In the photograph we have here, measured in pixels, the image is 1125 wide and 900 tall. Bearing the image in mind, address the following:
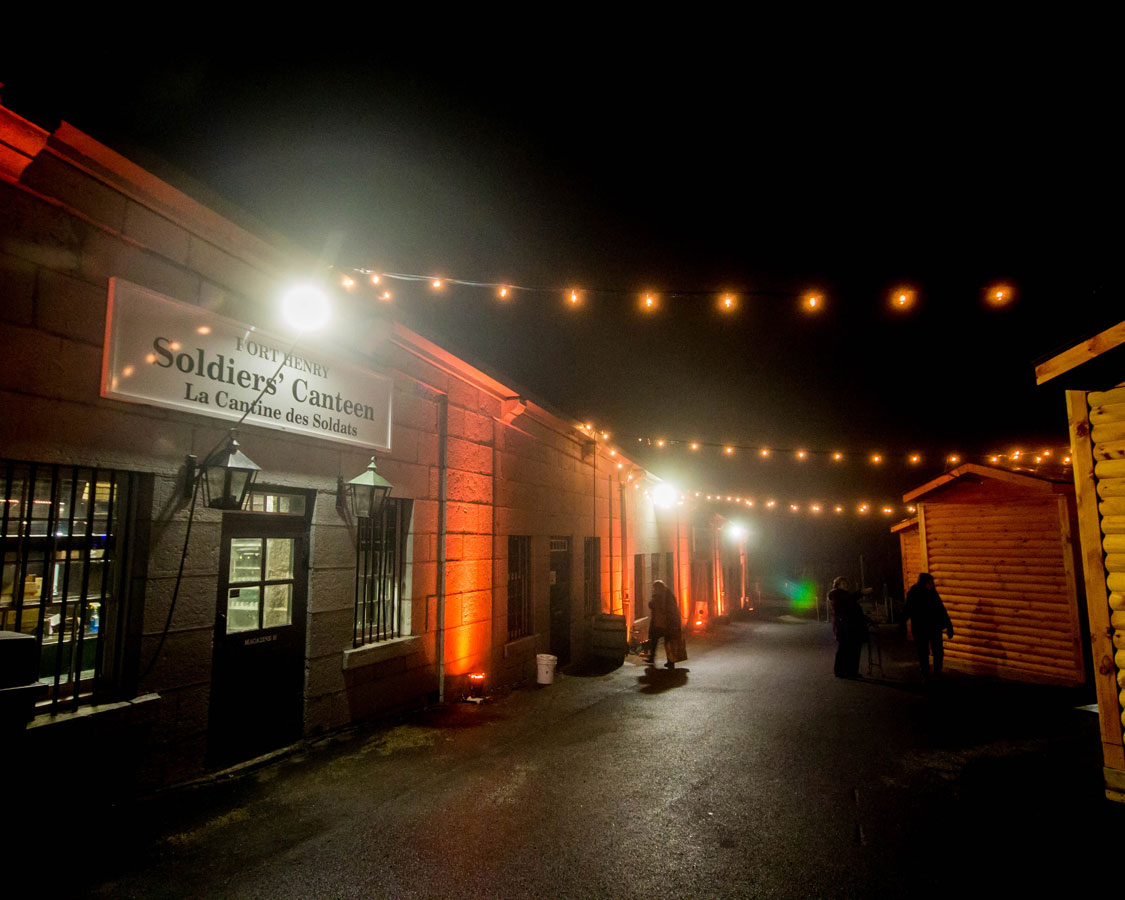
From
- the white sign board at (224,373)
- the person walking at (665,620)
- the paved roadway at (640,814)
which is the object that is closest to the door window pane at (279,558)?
the white sign board at (224,373)

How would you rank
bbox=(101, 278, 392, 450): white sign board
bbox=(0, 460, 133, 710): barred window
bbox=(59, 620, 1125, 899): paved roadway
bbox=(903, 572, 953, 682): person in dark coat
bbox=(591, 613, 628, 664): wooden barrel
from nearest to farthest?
bbox=(59, 620, 1125, 899): paved roadway → bbox=(0, 460, 133, 710): barred window → bbox=(101, 278, 392, 450): white sign board → bbox=(903, 572, 953, 682): person in dark coat → bbox=(591, 613, 628, 664): wooden barrel

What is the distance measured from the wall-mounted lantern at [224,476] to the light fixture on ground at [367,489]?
1.35m

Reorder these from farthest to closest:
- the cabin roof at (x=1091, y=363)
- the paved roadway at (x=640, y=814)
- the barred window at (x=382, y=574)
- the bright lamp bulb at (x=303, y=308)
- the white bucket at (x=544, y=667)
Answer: the white bucket at (x=544, y=667)
the barred window at (x=382, y=574)
the bright lamp bulb at (x=303, y=308)
the cabin roof at (x=1091, y=363)
the paved roadway at (x=640, y=814)

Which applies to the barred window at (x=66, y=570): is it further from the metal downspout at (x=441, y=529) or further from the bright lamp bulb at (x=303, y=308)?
the metal downspout at (x=441, y=529)

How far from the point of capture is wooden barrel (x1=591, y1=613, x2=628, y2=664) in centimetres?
1060

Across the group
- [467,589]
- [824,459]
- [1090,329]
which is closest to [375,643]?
[467,589]

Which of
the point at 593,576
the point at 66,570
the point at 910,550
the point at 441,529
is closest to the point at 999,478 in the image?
the point at 593,576

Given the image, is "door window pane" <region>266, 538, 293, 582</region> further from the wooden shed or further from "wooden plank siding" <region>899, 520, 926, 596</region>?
"wooden plank siding" <region>899, 520, 926, 596</region>

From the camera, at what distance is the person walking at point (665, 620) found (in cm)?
1070

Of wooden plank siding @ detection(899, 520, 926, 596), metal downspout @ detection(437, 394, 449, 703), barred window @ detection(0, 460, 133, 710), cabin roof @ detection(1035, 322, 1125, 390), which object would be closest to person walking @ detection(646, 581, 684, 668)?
metal downspout @ detection(437, 394, 449, 703)

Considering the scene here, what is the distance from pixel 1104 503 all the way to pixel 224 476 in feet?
25.2

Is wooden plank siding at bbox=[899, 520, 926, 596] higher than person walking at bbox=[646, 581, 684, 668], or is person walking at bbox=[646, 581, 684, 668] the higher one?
wooden plank siding at bbox=[899, 520, 926, 596]

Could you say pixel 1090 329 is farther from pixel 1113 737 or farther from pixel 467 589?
pixel 467 589

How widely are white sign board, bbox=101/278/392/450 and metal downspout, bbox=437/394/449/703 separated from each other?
4.24 ft
